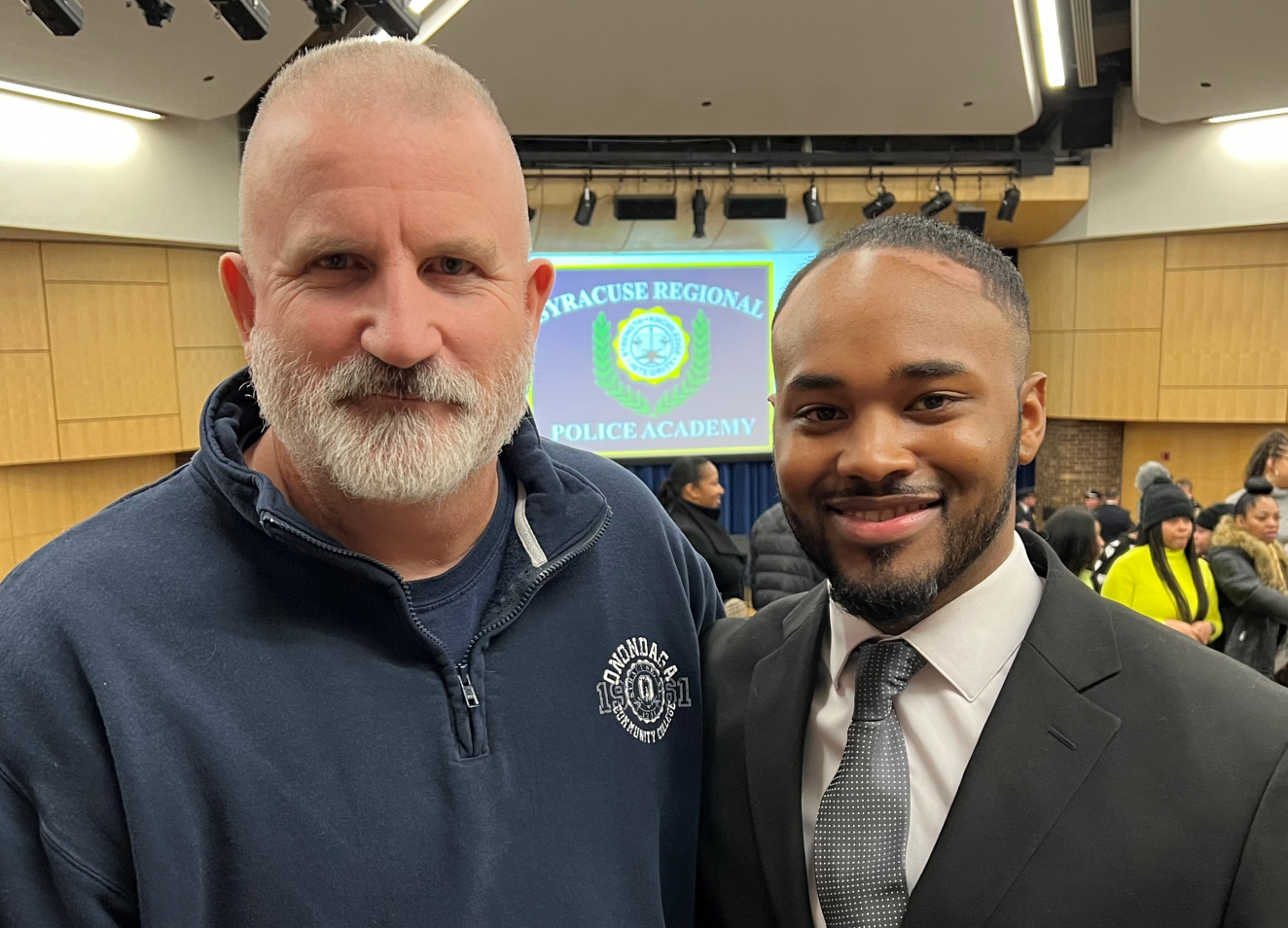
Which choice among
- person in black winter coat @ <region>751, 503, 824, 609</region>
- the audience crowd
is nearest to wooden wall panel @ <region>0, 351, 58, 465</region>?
person in black winter coat @ <region>751, 503, 824, 609</region>

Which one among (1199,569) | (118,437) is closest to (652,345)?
(118,437)

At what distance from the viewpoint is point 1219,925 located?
1.04m

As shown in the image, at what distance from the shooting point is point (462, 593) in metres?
1.34

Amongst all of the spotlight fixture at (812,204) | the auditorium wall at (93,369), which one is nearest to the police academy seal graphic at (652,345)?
the spotlight fixture at (812,204)

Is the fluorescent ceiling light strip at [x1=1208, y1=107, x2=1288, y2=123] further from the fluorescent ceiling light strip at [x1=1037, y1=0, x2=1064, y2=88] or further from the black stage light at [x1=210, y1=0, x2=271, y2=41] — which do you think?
the black stage light at [x1=210, y1=0, x2=271, y2=41]

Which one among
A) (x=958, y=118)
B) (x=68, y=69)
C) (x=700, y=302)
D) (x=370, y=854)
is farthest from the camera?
(x=700, y=302)

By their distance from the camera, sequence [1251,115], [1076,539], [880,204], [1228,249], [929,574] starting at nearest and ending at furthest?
[929,574]
[1076,539]
[1251,115]
[880,204]
[1228,249]

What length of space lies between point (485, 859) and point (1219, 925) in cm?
84

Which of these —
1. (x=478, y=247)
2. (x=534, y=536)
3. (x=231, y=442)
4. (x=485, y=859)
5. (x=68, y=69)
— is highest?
(x=68, y=69)

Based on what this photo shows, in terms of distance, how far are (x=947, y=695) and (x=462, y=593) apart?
66 centimetres

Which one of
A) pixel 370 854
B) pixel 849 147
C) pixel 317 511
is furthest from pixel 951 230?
pixel 849 147

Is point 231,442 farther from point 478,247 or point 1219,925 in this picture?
Result: point 1219,925

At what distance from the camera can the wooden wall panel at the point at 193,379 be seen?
8242mm

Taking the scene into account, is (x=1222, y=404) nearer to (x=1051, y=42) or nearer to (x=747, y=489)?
(x=1051, y=42)
